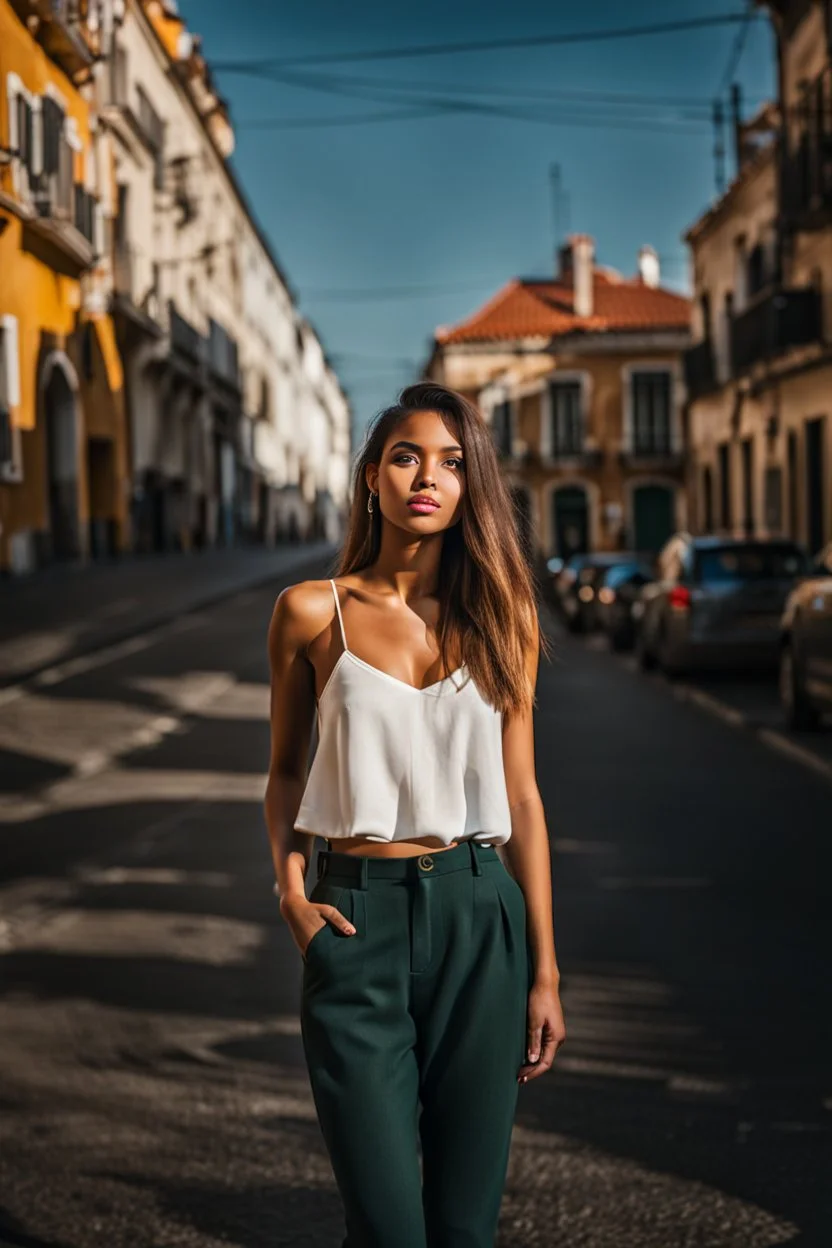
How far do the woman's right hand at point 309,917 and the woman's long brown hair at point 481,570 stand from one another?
0.41 metres

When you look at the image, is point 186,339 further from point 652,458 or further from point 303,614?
point 303,614

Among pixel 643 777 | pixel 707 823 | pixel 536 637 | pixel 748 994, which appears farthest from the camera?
pixel 643 777

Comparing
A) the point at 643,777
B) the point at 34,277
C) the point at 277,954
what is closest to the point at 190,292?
the point at 34,277

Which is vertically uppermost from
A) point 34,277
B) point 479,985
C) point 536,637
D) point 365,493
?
point 34,277

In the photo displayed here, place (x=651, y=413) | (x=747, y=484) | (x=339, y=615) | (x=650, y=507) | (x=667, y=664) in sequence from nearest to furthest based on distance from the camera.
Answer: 1. (x=339, y=615)
2. (x=667, y=664)
3. (x=747, y=484)
4. (x=650, y=507)
5. (x=651, y=413)

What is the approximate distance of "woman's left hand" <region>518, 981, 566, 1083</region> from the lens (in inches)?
105

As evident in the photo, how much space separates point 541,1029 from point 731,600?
15497 mm

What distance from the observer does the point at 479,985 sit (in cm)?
256

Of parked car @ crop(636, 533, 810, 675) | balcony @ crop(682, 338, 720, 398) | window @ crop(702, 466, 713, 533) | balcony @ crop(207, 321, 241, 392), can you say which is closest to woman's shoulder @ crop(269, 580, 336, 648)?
parked car @ crop(636, 533, 810, 675)

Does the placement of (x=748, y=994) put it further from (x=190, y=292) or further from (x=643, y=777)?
(x=190, y=292)

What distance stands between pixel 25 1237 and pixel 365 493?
190 cm

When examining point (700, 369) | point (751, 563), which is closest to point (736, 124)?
point (700, 369)

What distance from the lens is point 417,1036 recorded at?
2.61 m

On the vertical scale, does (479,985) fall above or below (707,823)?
above
